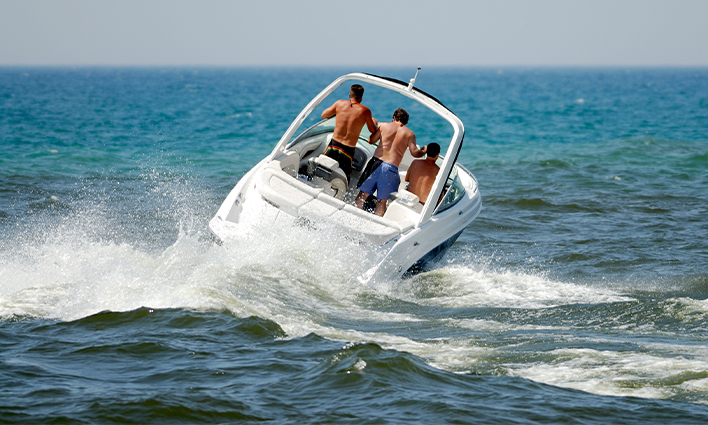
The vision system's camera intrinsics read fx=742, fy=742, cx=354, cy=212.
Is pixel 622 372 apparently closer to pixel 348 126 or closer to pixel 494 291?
pixel 494 291

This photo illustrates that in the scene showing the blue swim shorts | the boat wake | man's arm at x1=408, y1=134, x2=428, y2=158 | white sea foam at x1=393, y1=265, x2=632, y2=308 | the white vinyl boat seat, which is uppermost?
man's arm at x1=408, y1=134, x2=428, y2=158

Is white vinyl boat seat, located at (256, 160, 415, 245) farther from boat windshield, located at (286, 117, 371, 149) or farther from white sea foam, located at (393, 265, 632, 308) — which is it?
boat windshield, located at (286, 117, 371, 149)

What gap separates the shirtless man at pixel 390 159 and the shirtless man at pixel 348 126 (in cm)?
29

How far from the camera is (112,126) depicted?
93.0 ft

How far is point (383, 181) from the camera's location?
26.5 ft

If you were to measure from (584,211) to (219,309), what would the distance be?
854 cm

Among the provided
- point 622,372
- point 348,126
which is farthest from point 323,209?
point 622,372

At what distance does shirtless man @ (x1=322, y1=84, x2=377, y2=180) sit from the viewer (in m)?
8.32

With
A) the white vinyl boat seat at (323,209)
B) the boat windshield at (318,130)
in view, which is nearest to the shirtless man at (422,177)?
the white vinyl boat seat at (323,209)

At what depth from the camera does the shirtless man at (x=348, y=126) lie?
8.32m

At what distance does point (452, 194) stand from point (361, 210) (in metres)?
1.34

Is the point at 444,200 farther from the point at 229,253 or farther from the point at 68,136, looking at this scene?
the point at 68,136

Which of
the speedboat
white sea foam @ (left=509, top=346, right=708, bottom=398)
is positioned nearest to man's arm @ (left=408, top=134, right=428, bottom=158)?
the speedboat

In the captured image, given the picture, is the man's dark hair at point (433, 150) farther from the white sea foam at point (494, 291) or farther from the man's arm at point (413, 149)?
the white sea foam at point (494, 291)
